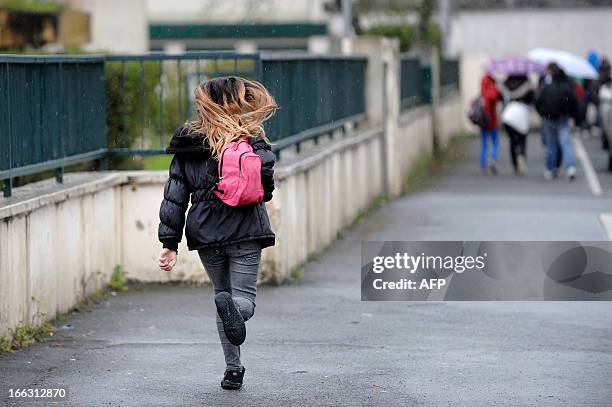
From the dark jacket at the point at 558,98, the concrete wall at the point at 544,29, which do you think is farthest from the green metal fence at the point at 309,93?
the concrete wall at the point at 544,29

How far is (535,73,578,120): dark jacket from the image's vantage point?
21.8m

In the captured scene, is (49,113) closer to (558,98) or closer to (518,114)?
(558,98)

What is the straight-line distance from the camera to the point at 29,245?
8562mm

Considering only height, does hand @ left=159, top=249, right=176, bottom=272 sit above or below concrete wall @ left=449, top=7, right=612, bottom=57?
below

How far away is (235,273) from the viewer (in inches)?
274

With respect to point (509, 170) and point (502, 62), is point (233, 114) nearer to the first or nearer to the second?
point (509, 170)

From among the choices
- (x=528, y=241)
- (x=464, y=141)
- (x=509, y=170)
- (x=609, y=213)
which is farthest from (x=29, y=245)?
(x=464, y=141)

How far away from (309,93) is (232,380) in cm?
674

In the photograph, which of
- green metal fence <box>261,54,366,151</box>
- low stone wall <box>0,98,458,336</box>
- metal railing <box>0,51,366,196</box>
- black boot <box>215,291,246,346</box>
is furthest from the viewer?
green metal fence <box>261,54,366,151</box>

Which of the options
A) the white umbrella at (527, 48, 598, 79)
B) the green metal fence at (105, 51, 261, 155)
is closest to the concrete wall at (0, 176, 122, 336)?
the green metal fence at (105, 51, 261, 155)

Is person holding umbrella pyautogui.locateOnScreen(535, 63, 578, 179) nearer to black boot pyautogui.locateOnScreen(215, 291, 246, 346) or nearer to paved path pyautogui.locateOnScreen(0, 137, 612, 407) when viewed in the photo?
paved path pyautogui.locateOnScreen(0, 137, 612, 407)

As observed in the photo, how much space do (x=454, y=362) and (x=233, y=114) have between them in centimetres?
206

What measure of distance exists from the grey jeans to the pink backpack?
27cm

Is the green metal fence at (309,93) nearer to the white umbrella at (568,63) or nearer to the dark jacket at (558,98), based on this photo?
the dark jacket at (558,98)
